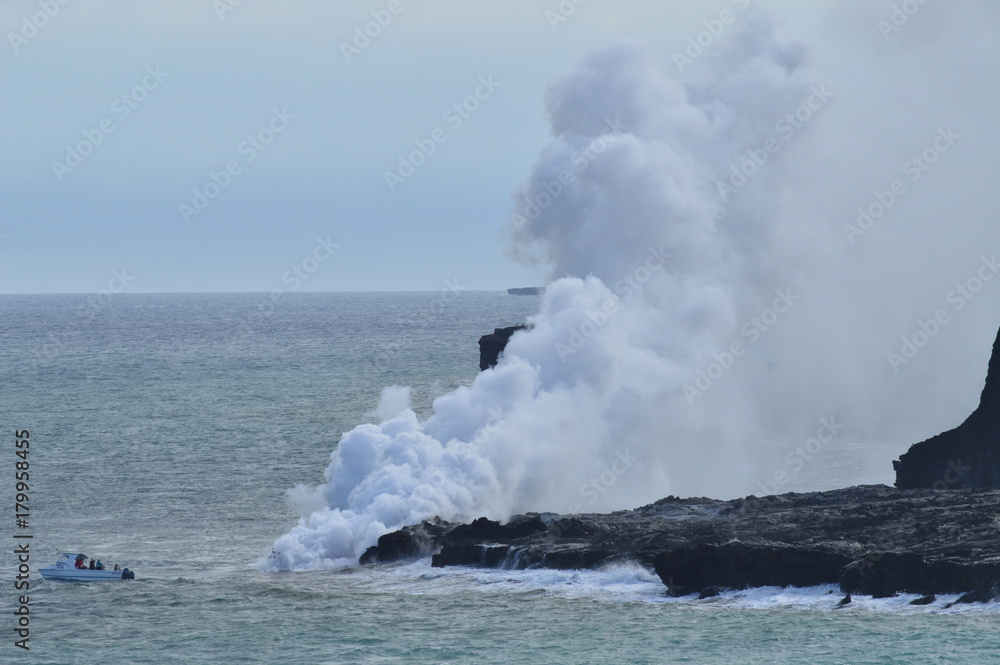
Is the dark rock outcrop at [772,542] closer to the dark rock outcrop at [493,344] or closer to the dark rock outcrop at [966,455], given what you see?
the dark rock outcrop at [966,455]

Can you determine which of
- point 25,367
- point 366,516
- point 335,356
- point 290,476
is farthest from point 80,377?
point 366,516

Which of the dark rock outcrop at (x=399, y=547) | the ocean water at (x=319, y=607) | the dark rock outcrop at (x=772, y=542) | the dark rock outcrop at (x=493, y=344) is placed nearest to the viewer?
the ocean water at (x=319, y=607)

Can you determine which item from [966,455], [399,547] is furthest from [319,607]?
[966,455]

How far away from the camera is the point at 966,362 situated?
108m

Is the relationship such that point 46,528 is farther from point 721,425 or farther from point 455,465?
point 721,425

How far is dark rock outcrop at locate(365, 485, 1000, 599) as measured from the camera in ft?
151

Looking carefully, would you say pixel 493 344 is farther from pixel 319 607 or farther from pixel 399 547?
pixel 319 607

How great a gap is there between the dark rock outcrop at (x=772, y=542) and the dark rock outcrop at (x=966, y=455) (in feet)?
4.94

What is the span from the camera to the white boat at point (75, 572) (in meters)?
53.7

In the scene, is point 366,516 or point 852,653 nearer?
point 852,653

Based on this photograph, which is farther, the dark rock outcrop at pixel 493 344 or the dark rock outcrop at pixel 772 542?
the dark rock outcrop at pixel 493 344

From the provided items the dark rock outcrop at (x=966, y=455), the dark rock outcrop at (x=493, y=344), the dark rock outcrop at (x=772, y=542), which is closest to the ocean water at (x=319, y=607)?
the dark rock outcrop at (x=772, y=542)

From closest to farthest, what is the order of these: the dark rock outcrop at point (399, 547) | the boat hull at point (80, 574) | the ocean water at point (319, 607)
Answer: the ocean water at point (319, 607) < the boat hull at point (80, 574) < the dark rock outcrop at point (399, 547)

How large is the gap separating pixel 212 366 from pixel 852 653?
125765 mm
